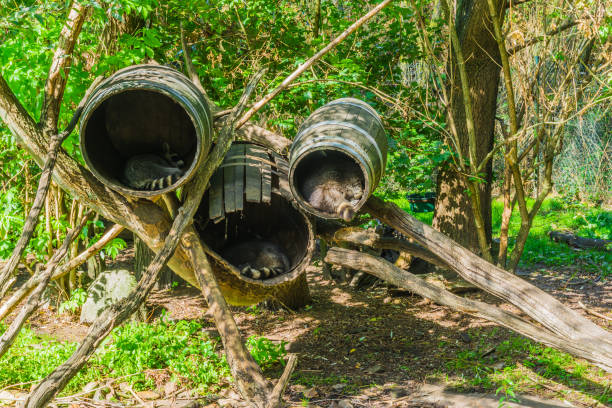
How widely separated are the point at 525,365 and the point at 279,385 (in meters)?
2.61

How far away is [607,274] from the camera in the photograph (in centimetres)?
716

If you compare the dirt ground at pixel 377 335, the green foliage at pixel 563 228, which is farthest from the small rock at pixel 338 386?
the green foliage at pixel 563 228

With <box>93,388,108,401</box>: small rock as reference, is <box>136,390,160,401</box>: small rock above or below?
below

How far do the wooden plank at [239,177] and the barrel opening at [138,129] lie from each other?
32 centimetres

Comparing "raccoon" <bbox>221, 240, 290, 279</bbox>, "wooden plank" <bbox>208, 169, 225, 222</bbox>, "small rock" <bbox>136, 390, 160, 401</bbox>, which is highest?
"wooden plank" <bbox>208, 169, 225, 222</bbox>

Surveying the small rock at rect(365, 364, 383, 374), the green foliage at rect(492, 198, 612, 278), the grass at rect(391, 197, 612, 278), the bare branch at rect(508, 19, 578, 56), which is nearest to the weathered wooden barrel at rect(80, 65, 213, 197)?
the small rock at rect(365, 364, 383, 374)

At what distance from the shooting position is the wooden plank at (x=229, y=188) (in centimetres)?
360

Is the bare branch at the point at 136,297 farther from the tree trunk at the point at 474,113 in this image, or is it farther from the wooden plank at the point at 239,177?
the tree trunk at the point at 474,113

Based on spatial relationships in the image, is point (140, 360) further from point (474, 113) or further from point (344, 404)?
point (474, 113)

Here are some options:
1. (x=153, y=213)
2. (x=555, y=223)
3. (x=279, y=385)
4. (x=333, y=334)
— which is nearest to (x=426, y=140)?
(x=333, y=334)

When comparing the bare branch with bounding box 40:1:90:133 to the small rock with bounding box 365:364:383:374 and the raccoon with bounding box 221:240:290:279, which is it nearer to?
the raccoon with bounding box 221:240:290:279

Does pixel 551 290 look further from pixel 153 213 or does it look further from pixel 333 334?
pixel 153 213

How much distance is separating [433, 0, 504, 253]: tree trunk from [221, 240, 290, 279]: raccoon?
266cm

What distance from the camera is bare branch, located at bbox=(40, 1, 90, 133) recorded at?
3.61 metres
